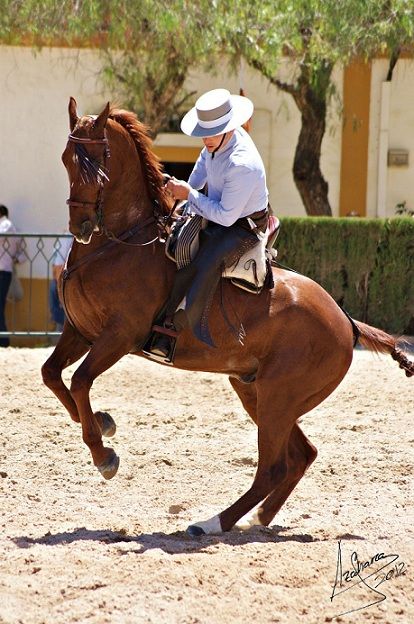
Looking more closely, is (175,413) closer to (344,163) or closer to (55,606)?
(55,606)

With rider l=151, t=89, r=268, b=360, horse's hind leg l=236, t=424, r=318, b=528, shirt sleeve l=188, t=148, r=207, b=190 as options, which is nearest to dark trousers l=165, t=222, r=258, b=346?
rider l=151, t=89, r=268, b=360

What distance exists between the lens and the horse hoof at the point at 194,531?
596cm

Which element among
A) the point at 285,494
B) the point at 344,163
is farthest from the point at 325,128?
the point at 285,494

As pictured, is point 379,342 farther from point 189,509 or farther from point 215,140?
point 215,140

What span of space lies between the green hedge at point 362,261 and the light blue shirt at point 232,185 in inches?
279

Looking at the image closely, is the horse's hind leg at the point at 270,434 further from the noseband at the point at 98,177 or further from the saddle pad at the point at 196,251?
the noseband at the point at 98,177

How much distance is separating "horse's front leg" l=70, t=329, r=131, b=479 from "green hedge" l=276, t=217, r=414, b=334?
292 inches

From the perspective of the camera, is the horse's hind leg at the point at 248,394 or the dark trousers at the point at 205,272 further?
the horse's hind leg at the point at 248,394

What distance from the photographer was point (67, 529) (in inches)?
238

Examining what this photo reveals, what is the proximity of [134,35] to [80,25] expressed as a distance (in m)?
0.73

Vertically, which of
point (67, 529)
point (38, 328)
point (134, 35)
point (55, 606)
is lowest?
point (38, 328)

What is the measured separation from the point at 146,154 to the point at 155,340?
1.07 meters


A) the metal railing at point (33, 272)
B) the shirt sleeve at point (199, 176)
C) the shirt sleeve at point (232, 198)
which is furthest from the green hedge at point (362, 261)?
the shirt sleeve at point (232, 198)

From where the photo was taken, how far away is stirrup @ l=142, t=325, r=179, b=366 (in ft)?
20.0
